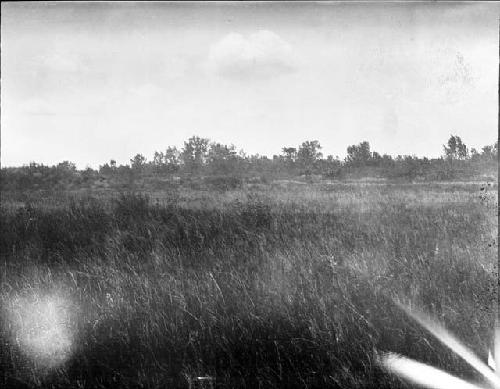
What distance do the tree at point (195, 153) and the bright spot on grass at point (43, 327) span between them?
14480mm

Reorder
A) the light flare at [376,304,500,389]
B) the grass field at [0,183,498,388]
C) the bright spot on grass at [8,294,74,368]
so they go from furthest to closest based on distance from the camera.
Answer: the bright spot on grass at [8,294,74,368] < the grass field at [0,183,498,388] < the light flare at [376,304,500,389]

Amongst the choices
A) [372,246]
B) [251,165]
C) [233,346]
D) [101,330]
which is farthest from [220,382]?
[251,165]

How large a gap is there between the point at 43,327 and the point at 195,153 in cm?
1811

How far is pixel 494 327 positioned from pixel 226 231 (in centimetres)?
326

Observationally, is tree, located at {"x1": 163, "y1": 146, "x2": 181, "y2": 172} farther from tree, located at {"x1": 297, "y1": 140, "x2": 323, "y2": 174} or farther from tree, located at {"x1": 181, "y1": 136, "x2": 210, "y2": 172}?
tree, located at {"x1": 297, "y1": 140, "x2": 323, "y2": 174}

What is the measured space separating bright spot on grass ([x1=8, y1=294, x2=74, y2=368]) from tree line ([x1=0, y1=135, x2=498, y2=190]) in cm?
1346

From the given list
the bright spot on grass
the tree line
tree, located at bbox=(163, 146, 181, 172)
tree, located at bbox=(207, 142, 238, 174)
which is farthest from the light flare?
tree, located at bbox=(163, 146, 181, 172)

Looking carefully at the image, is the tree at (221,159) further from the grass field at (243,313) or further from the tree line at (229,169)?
the grass field at (243,313)

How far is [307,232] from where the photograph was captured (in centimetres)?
484

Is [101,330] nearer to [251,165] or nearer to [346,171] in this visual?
[346,171]

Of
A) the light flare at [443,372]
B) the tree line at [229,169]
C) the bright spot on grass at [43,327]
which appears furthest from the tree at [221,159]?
the light flare at [443,372]

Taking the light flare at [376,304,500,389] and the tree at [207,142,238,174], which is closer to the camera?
the light flare at [376,304,500,389]

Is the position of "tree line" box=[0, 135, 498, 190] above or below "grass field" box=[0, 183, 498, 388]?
above

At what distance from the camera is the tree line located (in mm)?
17266
